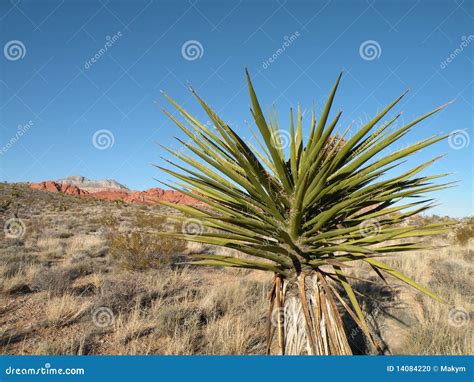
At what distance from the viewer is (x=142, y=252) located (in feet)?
24.4

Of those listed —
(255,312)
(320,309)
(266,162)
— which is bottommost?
(255,312)

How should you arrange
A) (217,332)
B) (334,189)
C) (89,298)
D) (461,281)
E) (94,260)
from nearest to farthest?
→ (334,189)
(217,332)
(89,298)
(461,281)
(94,260)

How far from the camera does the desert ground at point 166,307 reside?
3.79m

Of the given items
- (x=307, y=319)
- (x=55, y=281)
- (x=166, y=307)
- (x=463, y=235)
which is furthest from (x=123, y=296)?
(x=463, y=235)

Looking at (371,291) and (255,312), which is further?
(371,291)

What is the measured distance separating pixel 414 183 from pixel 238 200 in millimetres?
1484

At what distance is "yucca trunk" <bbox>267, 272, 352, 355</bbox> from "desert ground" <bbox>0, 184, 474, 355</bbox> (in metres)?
0.36

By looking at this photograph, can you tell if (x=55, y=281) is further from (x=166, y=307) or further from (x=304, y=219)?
A: (x=304, y=219)

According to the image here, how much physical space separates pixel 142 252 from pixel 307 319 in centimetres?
598

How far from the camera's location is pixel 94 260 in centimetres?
801

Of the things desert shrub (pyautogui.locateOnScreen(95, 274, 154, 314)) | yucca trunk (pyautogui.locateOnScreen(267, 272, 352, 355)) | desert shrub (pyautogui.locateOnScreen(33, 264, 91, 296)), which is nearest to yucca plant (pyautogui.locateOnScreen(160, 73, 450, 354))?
yucca trunk (pyautogui.locateOnScreen(267, 272, 352, 355))

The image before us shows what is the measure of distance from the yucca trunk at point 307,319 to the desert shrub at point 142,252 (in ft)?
16.4

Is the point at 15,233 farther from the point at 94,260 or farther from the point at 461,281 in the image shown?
the point at 461,281

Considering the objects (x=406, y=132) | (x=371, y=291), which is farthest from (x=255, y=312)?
(x=406, y=132)
